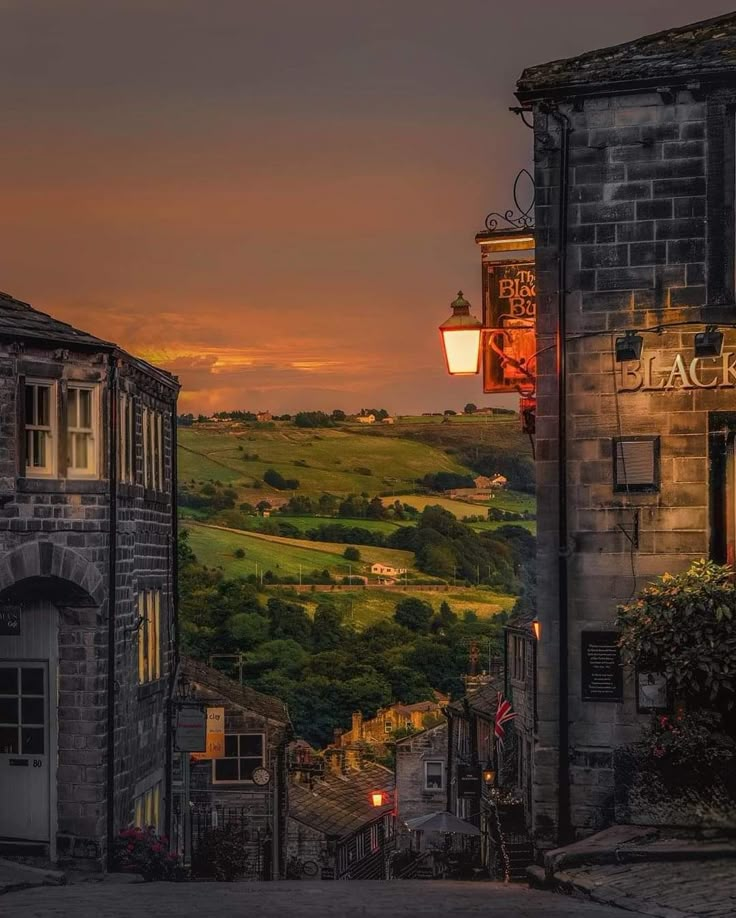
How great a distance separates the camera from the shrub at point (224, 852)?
34062mm

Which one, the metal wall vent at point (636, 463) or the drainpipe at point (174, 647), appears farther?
the drainpipe at point (174, 647)

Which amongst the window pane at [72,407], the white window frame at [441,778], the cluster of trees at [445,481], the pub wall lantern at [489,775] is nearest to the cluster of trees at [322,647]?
the cluster of trees at [445,481]

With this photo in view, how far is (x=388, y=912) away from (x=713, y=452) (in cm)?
699

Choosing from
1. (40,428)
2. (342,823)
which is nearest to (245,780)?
(40,428)

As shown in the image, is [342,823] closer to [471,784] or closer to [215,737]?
[471,784]

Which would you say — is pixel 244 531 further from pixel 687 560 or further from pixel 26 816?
pixel 687 560

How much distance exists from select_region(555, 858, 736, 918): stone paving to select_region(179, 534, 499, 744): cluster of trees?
60861mm

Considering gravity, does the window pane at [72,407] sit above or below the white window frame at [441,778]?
above

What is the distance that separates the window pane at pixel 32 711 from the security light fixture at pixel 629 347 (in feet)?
36.4

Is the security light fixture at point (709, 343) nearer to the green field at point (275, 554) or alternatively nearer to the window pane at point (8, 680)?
the window pane at point (8, 680)

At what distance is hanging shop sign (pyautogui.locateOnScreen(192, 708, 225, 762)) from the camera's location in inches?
1409

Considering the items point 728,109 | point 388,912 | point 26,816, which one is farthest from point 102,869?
point 728,109

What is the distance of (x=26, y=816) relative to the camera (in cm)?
2273

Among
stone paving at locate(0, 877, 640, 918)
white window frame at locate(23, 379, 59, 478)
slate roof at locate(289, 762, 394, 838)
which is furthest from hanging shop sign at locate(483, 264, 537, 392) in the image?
slate roof at locate(289, 762, 394, 838)
